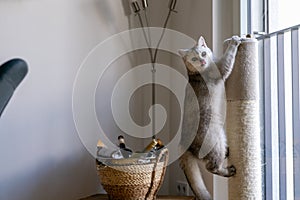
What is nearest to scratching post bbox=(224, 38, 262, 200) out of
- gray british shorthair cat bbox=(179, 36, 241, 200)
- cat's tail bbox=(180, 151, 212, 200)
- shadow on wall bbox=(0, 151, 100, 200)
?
gray british shorthair cat bbox=(179, 36, 241, 200)

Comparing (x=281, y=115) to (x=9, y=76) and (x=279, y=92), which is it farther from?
(x=9, y=76)

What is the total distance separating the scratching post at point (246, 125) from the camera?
1.44 meters

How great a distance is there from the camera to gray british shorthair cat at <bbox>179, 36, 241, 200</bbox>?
1443 millimetres

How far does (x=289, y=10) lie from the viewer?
1.55 metres

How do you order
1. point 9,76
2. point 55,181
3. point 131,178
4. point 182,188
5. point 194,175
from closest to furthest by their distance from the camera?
point 9,76, point 131,178, point 194,175, point 55,181, point 182,188

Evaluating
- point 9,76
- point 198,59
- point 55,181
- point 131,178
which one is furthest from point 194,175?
point 9,76

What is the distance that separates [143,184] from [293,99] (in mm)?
720

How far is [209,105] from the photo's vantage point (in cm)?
145

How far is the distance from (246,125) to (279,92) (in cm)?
29

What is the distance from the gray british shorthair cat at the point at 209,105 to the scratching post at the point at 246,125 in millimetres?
33

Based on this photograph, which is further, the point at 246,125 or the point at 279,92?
the point at 279,92

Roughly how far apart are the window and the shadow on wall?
863mm

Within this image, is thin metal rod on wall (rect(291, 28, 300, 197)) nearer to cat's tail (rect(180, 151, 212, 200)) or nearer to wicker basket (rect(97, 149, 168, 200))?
cat's tail (rect(180, 151, 212, 200))

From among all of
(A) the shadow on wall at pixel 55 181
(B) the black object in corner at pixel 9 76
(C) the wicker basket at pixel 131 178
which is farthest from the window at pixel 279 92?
(B) the black object in corner at pixel 9 76
